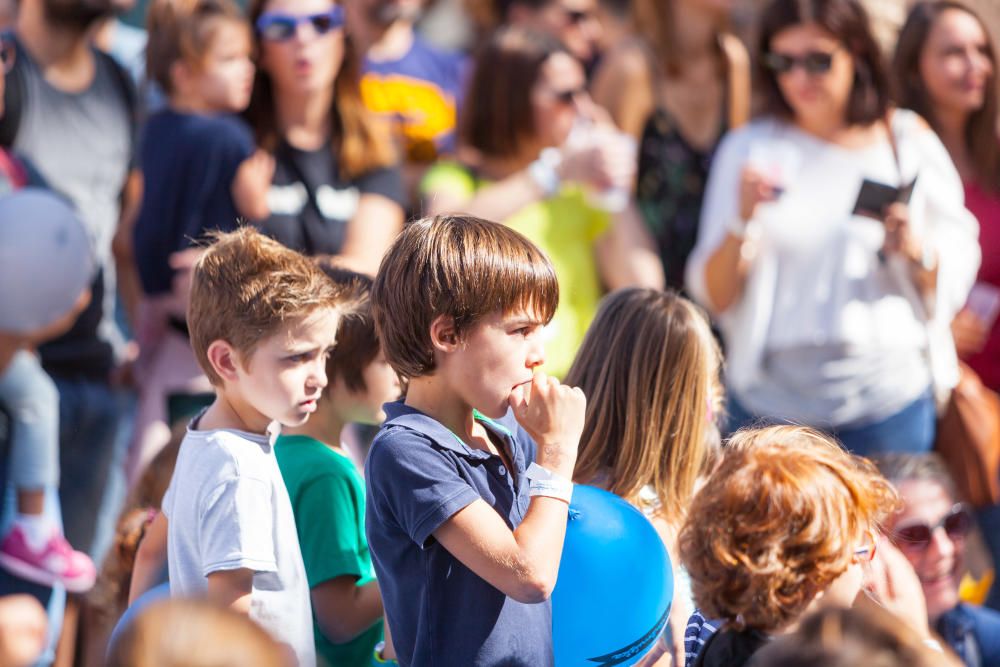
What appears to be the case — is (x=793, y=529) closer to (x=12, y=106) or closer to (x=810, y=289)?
(x=810, y=289)

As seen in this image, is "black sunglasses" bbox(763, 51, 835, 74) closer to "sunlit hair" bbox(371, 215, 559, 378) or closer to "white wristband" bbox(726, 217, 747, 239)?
"white wristband" bbox(726, 217, 747, 239)

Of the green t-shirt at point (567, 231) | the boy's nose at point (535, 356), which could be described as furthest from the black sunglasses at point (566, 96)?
the boy's nose at point (535, 356)

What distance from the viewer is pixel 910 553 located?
3.43 meters

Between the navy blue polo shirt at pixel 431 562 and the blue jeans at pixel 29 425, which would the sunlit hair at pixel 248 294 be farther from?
the blue jeans at pixel 29 425

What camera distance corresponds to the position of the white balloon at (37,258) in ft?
12.6

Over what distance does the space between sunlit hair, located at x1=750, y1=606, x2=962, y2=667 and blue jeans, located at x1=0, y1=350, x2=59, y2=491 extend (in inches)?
105

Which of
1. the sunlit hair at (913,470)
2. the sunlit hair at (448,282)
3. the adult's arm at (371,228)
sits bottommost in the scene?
the sunlit hair at (913,470)

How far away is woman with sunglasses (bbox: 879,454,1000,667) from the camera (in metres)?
3.44

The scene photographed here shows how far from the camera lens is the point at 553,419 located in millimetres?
2230

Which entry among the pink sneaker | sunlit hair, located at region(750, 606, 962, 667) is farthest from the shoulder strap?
sunlit hair, located at region(750, 606, 962, 667)

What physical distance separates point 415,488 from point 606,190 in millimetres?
2239

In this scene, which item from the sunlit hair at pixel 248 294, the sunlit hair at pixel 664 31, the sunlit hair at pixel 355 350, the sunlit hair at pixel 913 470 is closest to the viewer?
the sunlit hair at pixel 248 294

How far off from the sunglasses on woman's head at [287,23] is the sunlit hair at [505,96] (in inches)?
21.5

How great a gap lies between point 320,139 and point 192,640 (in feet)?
9.05
